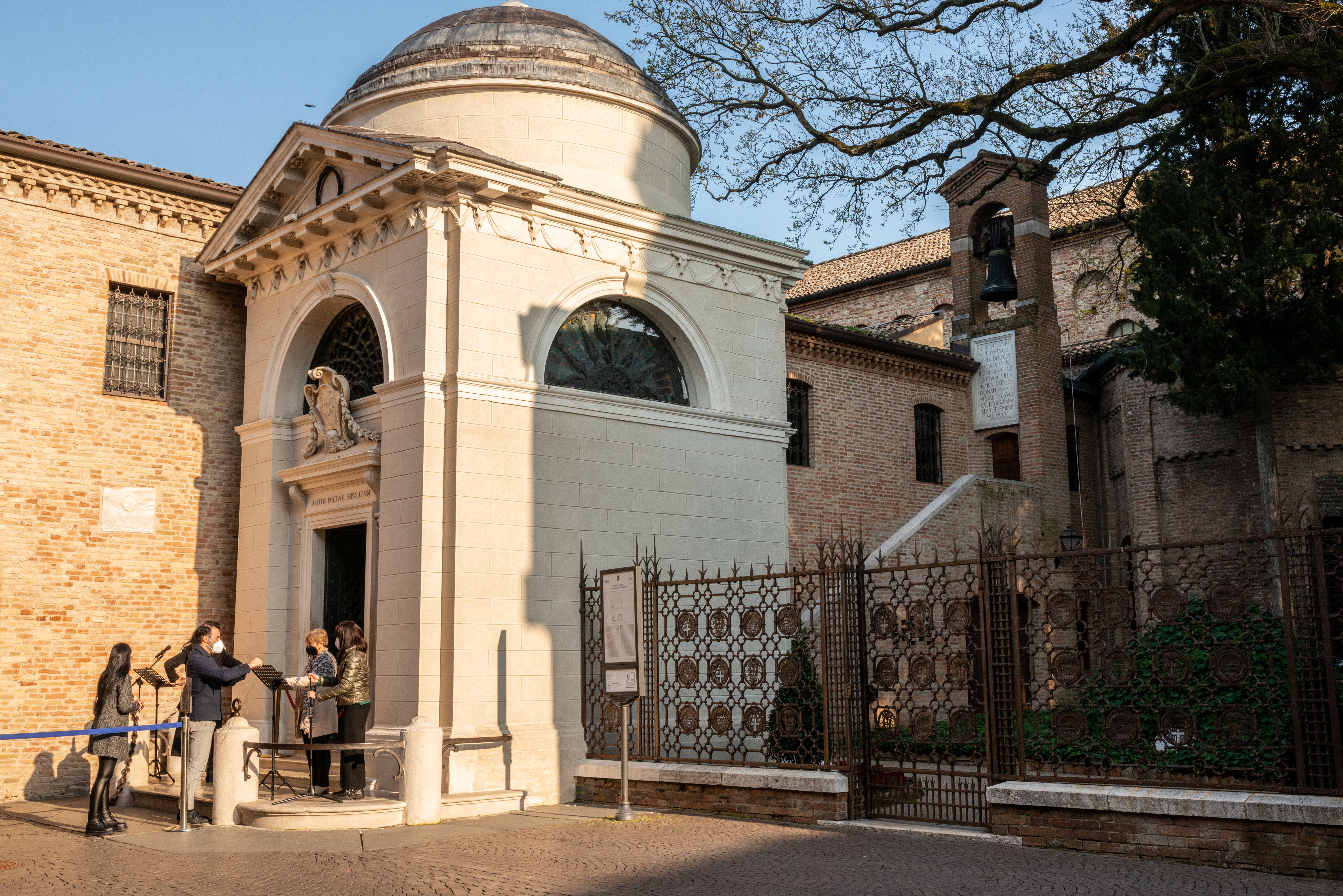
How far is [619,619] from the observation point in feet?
35.2

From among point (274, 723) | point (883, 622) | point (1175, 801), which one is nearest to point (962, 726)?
point (883, 622)

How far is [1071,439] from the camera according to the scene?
25531mm

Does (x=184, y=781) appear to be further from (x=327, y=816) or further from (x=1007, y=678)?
(x=1007, y=678)

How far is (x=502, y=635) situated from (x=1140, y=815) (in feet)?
20.0

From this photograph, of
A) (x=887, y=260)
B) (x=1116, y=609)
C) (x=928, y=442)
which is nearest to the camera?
(x=1116, y=609)

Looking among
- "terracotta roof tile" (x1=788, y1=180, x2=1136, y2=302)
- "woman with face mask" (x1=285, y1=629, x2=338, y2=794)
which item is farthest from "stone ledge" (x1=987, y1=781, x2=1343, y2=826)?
"terracotta roof tile" (x1=788, y1=180, x2=1136, y2=302)

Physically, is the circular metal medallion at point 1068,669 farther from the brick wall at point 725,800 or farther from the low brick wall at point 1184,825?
the brick wall at point 725,800

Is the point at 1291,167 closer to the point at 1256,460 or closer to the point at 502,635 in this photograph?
the point at 1256,460

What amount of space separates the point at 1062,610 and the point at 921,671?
1.40 metres

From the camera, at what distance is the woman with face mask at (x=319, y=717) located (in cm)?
1099

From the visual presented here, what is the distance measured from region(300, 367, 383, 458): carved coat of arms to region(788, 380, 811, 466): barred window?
9096mm

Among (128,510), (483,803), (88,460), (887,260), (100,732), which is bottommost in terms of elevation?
(483,803)

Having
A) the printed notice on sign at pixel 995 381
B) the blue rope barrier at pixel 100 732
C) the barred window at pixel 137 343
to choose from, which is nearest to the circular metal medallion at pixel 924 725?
the blue rope barrier at pixel 100 732

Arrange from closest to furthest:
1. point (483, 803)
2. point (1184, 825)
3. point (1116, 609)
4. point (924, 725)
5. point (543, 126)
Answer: point (1184, 825)
point (1116, 609)
point (924, 725)
point (483, 803)
point (543, 126)
